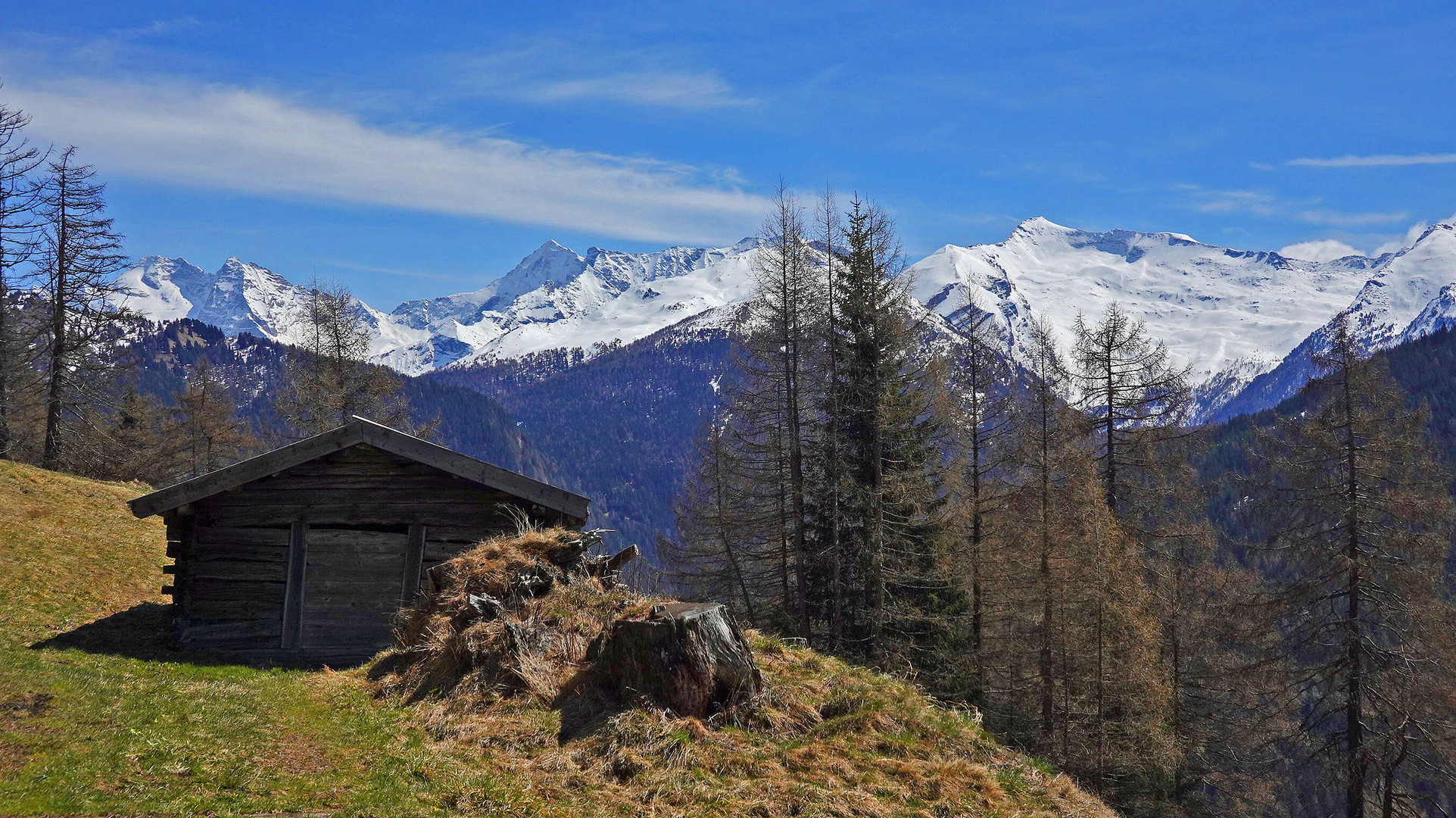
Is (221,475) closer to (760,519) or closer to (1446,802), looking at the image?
(760,519)

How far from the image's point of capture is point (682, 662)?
397 inches

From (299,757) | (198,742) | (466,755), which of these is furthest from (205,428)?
(466,755)

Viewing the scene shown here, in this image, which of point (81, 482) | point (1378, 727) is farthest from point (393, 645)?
point (1378, 727)

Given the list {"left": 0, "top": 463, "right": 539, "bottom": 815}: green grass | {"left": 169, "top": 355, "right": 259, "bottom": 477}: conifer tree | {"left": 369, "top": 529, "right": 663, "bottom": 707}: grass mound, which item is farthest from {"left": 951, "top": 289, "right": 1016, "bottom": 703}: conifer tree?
{"left": 169, "top": 355, "right": 259, "bottom": 477}: conifer tree

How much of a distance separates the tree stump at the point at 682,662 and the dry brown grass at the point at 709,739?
207 millimetres

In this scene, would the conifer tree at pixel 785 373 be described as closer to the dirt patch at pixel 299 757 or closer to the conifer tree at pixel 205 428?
the dirt patch at pixel 299 757

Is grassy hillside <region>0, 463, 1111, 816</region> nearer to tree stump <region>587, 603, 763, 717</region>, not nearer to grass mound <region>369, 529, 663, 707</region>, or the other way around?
tree stump <region>587, 603, 763, 717</region>

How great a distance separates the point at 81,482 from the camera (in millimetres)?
28750

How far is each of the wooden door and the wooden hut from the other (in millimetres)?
20

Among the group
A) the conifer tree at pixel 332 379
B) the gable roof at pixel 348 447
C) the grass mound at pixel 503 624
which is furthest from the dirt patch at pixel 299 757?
the conifer tree at pixel 332 379

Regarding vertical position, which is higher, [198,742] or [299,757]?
[198,742]

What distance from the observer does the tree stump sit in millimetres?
10031

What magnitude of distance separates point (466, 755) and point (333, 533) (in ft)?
30.8

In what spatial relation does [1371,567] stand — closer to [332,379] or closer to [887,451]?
[887,451]
